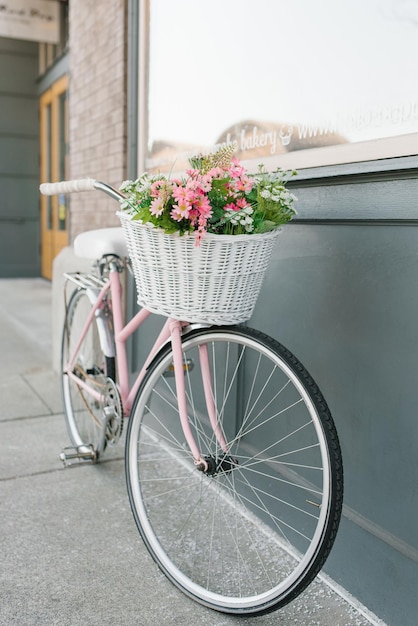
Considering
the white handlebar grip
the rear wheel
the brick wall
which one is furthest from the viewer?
Answer: the brick wall

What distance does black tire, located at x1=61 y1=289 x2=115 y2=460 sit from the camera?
3.14 meters

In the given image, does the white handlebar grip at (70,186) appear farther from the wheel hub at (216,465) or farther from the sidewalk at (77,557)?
the sidewalk at (77,557)

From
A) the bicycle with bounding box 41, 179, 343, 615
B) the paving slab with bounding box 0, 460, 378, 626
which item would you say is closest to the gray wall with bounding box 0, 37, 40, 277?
the bicycle with bounding box 41, 179, 343, 615

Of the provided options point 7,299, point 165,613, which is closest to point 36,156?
point 7,299

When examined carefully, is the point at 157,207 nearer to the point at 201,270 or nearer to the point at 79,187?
the point at 201,270

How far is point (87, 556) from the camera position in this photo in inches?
99.4

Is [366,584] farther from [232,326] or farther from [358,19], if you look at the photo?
[358,19]

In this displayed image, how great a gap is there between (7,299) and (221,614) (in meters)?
7.28

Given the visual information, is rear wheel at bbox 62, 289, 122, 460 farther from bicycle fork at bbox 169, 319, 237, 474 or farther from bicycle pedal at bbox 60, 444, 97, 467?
bicycle fork at bbox 169, 319, 237, 474

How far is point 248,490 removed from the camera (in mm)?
2918

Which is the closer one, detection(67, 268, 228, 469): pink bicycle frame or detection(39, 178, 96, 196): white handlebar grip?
detection(67, 268, 228, 469): pink bicycle frame

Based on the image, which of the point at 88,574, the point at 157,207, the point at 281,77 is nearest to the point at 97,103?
the point at 281,77

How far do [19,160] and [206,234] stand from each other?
9.62 meters

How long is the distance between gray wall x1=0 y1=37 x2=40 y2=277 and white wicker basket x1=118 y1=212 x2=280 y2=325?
9.26m
